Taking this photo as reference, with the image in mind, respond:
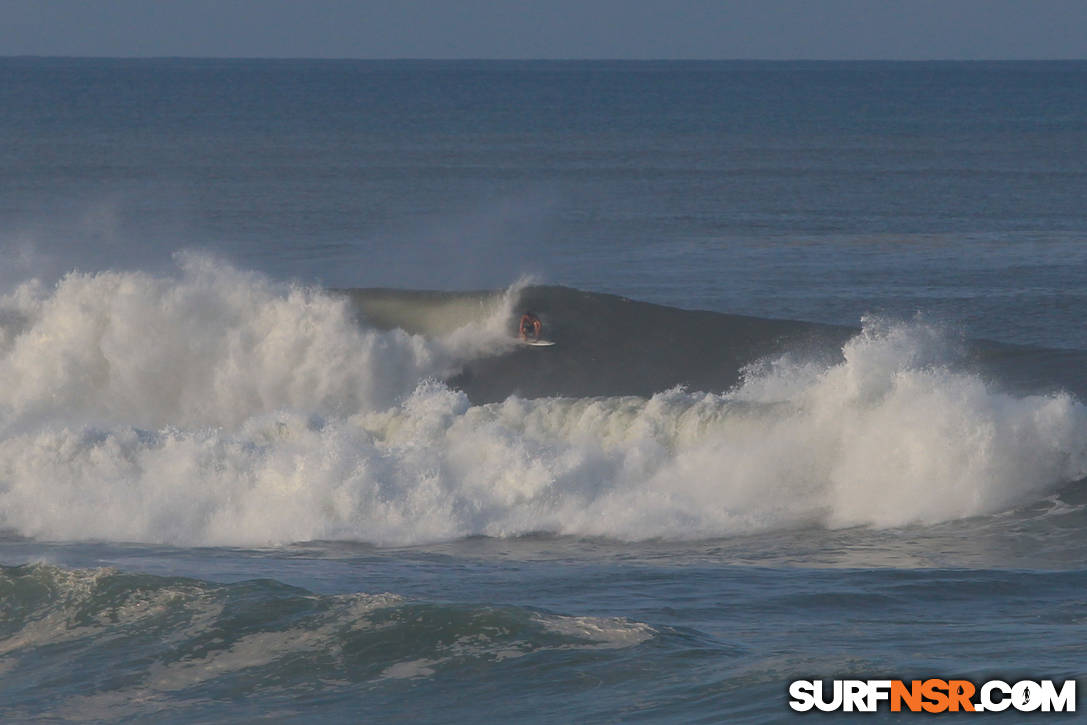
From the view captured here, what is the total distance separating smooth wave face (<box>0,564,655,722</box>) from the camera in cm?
1268

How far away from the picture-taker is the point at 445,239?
153 ft

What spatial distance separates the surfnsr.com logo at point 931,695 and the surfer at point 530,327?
1752 cm

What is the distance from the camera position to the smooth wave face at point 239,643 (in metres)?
12.7

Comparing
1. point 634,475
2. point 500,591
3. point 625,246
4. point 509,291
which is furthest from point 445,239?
point 500,591

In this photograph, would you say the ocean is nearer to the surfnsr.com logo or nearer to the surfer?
the surfnsr.com logo

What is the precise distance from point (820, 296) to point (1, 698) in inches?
997

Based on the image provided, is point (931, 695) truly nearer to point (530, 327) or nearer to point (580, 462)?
point (580, 462)

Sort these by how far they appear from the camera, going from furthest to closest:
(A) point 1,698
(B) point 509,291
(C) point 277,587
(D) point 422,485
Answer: (B) point 509,291
(D) point 422,485
(C) point 277,587
(A) point 1,698

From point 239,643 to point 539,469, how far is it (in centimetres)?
742

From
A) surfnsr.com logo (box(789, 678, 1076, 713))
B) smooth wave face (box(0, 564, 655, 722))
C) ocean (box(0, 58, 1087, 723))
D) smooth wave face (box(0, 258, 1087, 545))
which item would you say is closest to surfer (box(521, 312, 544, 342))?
ocean (box(0, 58, 1087, 723))

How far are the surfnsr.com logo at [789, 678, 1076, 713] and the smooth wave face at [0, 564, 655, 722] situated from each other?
6.16ft

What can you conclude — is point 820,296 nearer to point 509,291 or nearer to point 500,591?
point 509,291

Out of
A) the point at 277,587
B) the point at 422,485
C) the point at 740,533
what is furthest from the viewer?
the point at 422,485

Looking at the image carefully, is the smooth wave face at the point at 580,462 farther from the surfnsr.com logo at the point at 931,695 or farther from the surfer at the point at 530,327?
the surfnsr.com logo at the point at 931,695
